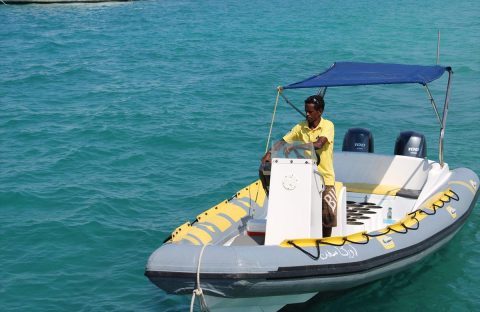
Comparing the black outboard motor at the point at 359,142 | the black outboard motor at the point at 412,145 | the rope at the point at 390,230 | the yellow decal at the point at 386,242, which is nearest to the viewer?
the rope at the point at 390,230

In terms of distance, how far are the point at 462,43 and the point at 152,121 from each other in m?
11.5

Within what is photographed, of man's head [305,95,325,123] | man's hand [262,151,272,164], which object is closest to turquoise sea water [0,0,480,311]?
man's hand [262,151,272,164]

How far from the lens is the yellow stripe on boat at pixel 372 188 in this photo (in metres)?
9.32

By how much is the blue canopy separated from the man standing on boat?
87cm

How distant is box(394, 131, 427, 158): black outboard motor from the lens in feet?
Answer: 31.4

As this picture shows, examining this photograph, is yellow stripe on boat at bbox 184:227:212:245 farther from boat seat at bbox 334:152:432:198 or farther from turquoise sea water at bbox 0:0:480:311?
boat seat at bbox 334:152:432:198

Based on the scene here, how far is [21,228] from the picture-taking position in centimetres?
969

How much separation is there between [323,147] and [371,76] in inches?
70.6

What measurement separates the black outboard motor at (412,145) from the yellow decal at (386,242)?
8.50 feet

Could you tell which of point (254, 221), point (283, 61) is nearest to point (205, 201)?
point (254, 221)

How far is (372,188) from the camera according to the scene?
942 centimetres

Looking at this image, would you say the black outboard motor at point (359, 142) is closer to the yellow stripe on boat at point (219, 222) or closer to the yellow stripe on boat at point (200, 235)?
the yellow stripe on boat at point (219, 222)

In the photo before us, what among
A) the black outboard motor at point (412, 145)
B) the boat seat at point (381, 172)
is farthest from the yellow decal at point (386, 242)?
the black outboard motor at point (412, 145)

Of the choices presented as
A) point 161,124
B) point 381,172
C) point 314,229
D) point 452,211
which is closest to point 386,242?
point 314,229
